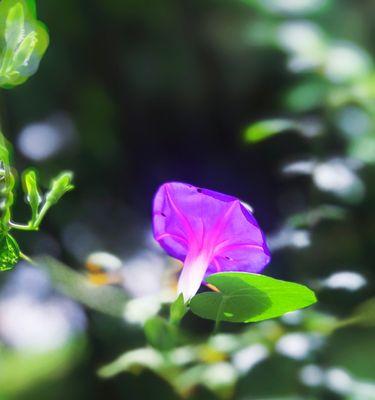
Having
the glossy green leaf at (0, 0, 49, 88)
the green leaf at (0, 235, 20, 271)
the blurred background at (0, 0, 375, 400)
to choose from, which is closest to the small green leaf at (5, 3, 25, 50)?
the glossy green leaf at (0, 0, 49, 88)

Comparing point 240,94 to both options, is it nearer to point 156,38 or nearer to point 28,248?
point 156,38

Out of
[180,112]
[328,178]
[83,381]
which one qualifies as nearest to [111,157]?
[180,112]

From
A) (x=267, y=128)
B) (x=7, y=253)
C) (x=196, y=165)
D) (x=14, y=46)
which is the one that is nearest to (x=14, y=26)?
(x=14, y=46)

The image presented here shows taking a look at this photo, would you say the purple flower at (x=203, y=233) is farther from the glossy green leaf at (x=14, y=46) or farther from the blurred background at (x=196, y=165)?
the blurred background at (x=196, y=165)

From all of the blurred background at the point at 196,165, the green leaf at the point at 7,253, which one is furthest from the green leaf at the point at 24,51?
the blurred background at the point at 196,165

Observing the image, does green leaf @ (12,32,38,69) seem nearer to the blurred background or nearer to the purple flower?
the purple flower

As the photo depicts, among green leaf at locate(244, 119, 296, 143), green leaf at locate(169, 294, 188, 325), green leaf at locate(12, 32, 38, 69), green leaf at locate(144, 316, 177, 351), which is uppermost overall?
green leaf at locate(244, 119, 296, 143)

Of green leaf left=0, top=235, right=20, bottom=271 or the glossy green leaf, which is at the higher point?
the glossy green leaf
